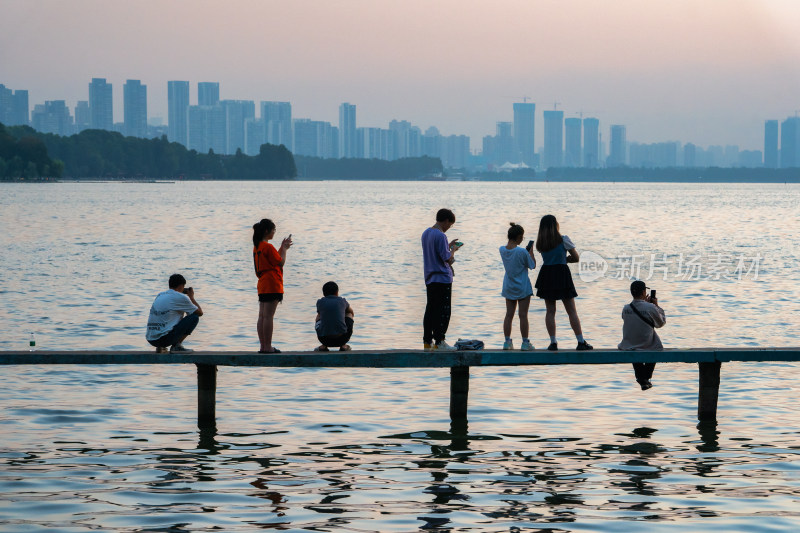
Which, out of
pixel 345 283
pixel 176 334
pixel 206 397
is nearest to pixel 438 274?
pixel 176 334

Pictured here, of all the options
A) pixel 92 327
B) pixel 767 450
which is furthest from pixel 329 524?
pixel 92 327

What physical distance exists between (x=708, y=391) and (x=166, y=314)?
24.7 ft

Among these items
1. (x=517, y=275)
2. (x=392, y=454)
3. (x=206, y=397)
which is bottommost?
(x=392, y=454)

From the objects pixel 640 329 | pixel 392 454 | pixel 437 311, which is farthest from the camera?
pixel 640 329

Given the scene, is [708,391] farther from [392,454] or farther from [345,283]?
[345,283]

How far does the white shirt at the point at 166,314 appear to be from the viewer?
1384cm

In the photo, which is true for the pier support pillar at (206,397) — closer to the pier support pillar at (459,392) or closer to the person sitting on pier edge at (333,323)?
the person sitting on pier edge at (333,323)

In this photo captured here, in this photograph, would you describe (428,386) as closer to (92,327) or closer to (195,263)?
(92,327)

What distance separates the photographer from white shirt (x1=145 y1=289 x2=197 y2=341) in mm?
13844

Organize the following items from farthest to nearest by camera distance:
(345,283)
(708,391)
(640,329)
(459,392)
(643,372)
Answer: (345,283)
(708,391)
(459,392)
(643,372)
(640,329)

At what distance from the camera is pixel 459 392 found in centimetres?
1541

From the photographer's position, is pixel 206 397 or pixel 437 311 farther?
pixel 206 397

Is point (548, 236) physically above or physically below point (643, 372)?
above

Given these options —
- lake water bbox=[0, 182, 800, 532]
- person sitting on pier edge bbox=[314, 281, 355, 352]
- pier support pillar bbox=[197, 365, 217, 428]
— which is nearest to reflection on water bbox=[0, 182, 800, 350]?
lake water bbox=[0, 182, 800, 532]
